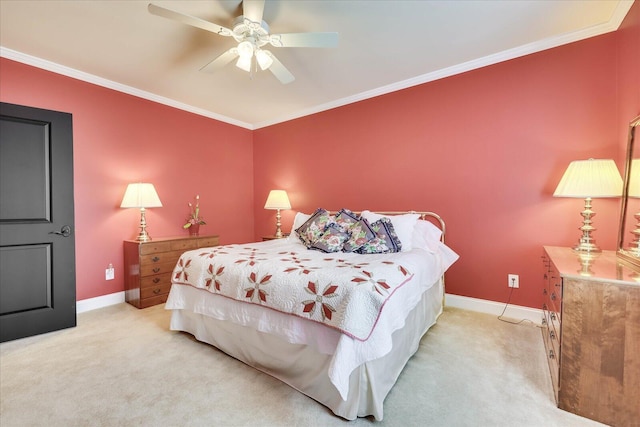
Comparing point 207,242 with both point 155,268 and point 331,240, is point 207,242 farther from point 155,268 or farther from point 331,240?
point 331,240

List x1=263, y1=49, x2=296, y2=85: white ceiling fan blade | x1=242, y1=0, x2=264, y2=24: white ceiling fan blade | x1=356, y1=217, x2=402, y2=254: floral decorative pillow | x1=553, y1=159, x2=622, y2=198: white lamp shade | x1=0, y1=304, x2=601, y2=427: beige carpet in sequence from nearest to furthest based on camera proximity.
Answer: x1=0, y1=304, x2=601, y2=427: beige carpet < x1=242, y1=0, x2=264, y2=24: white ceiling fan blade < x1=553, y1=159, x2=622, y2=198: white lamp shade < x1=263, y1=49, x2=296, y2=85: white ceiling fan blade < x1=356, y1=217, x2=402, y2=254: floral decorative pillow

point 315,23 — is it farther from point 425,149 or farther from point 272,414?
point 272,414

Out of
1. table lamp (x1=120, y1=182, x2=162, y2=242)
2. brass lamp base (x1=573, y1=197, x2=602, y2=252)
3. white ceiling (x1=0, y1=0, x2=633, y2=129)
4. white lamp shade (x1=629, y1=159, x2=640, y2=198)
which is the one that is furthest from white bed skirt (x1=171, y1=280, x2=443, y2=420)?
white ceiling (x1=0, y1=0, x2=633, y2=129)

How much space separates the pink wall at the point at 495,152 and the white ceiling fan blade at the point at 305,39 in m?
1.63

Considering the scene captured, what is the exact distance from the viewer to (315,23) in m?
2.21

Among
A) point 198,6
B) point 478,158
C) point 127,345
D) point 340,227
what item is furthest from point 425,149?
point 127,345

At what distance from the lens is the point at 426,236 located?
273 cm

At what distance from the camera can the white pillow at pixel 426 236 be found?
2.67 metres

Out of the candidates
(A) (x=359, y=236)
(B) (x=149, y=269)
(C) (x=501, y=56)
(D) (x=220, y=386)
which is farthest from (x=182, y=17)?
(C) (x=501, y=56)

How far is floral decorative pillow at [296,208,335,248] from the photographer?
9.15 ft

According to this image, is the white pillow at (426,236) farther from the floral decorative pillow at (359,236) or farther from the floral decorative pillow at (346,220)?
the floral decorative pillow at (346,220)

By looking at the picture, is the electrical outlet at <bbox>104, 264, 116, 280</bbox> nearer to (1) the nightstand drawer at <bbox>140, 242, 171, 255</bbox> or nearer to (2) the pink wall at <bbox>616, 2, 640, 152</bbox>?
(1) the nightstand drawer at <bbox>140, 242, 171, 255</bbox>

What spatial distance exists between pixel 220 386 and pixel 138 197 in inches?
95.1

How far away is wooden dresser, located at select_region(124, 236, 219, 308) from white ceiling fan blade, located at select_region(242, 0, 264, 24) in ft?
8.48
